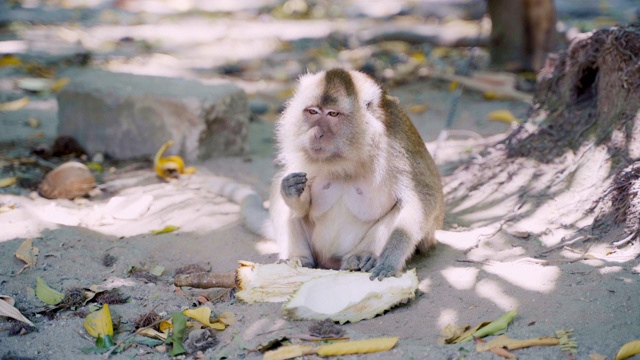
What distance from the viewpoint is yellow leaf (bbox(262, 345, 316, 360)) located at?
3354 mm

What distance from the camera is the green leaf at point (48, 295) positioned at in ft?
13.3

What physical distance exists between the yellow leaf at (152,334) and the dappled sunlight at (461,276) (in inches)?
66.0

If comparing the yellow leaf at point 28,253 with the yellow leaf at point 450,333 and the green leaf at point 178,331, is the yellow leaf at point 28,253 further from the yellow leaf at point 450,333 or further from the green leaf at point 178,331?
the yellow leaf at point 450,333

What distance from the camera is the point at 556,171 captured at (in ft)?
17.4

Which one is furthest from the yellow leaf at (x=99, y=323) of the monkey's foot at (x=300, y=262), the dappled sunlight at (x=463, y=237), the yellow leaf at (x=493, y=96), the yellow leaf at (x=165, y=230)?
the yellow leaf at (x=493, y=96)

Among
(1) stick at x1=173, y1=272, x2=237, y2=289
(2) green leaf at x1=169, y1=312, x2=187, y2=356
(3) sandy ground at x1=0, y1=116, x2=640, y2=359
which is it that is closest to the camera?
(3) sandy ground at x1=0, y1=116, x2=640, y2=359

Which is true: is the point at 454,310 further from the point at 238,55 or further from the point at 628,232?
the point at 238,55

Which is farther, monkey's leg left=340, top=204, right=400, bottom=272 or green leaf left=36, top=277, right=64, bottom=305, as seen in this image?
monkey's leg left=340, top=204, right=400, bottom=272

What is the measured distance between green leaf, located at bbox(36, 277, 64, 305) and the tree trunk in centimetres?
718

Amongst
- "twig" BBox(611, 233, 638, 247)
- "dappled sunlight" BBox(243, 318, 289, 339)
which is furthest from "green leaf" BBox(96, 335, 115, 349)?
"twig" BBox(611, 233, 638, 247)

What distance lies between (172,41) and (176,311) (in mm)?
9259

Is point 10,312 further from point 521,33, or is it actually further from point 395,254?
point 521,33

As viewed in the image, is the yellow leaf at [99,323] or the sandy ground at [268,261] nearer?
the sandy ground at [268,261]

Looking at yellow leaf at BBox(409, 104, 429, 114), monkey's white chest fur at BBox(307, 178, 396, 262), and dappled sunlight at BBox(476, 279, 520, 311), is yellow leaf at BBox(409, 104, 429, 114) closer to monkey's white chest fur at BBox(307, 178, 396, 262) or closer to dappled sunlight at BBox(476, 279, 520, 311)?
monkey's white chest fur at BBox(307, 178, 396, 262)
